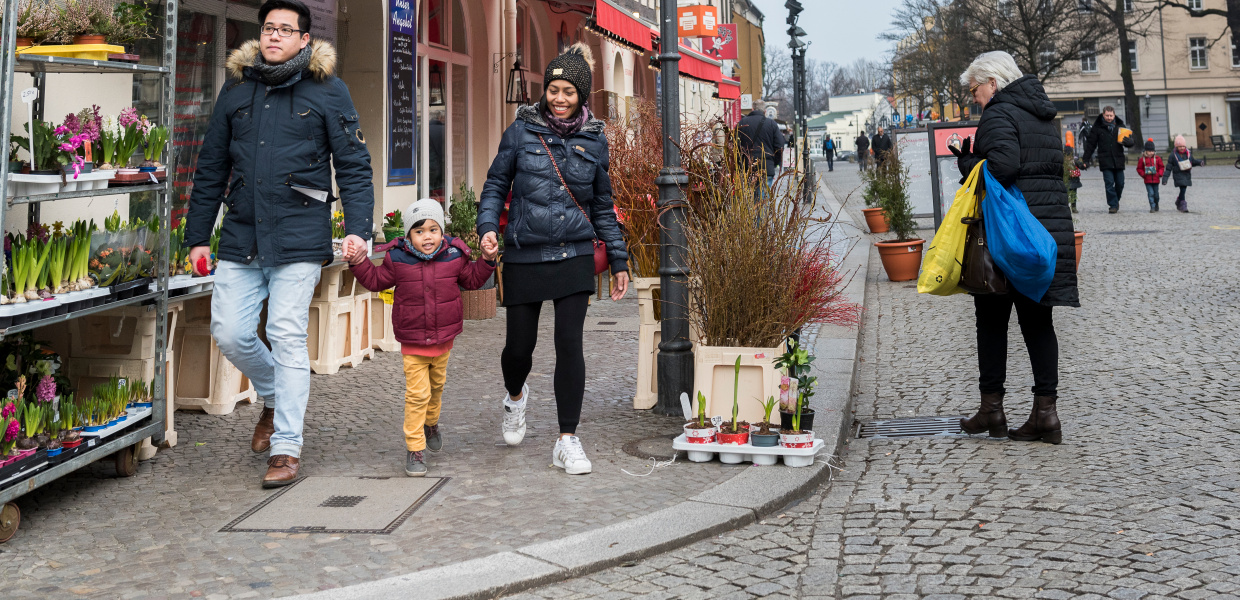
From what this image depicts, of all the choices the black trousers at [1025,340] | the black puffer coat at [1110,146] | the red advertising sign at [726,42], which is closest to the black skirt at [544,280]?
the black trousers at [1025,340]

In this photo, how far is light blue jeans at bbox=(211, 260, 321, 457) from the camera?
16.5 feet

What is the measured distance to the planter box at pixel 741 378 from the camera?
18.1ft

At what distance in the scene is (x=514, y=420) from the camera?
5.64 m

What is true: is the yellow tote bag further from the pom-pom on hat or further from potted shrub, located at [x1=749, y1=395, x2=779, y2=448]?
the pom-pom on hat

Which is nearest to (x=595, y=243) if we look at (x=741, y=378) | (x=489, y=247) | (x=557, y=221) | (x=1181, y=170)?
(x=557, y=221)

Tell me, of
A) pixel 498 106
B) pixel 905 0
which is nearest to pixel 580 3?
pixel 498 106

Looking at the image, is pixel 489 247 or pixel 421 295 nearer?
pixel 489 247

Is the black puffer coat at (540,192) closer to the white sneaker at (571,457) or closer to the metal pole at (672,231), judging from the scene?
the white sneaker at (571,457)

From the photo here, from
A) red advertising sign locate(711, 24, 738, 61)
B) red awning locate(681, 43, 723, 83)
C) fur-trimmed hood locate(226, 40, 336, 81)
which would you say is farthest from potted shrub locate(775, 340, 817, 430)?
red advertising sign locate(711, 24, 738, 61)

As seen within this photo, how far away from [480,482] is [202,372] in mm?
2330

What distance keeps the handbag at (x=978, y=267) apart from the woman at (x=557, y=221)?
1657 millimetres

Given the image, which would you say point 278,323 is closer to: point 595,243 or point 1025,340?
point 595,243

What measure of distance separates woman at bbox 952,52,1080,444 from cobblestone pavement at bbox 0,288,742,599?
1577 millimetres

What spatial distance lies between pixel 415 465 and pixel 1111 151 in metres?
18.3
